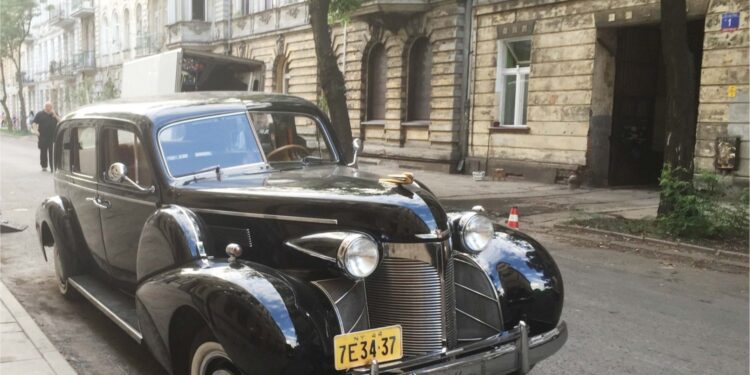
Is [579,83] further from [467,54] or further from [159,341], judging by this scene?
[159,341]

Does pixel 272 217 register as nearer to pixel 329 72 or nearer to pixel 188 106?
pixel 188 106

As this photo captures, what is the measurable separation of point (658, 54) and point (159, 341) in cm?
1662

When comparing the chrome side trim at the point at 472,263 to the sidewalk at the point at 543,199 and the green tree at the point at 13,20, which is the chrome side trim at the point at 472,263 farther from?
the green tree at the point at 13,20

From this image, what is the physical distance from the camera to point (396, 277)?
10.3ft

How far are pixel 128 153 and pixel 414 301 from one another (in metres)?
2.63

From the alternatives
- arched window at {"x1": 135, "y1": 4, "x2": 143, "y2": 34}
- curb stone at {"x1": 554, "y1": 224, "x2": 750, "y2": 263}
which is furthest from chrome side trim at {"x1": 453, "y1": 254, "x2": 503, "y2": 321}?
arched window at {"x1": 135, "y1": 4, "x2": 143, "y2": 34}

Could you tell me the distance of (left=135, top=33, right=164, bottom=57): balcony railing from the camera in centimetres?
3801

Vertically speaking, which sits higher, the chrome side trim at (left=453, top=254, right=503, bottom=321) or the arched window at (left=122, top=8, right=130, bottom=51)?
the arched window at (left=122, top=8, right=130, bottom=51)

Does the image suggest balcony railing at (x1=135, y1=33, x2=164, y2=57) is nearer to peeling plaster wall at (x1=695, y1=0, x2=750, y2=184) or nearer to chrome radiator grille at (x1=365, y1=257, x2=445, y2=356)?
peeling plaster wall at (x1=695, y1=0, x2=750, y2=184)

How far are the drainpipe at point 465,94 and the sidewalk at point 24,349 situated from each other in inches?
615

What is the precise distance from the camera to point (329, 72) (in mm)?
12883

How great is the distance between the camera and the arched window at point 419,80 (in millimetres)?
21219

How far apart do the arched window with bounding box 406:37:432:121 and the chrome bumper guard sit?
1802cm

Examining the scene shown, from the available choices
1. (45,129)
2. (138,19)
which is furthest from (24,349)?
(138,19)
